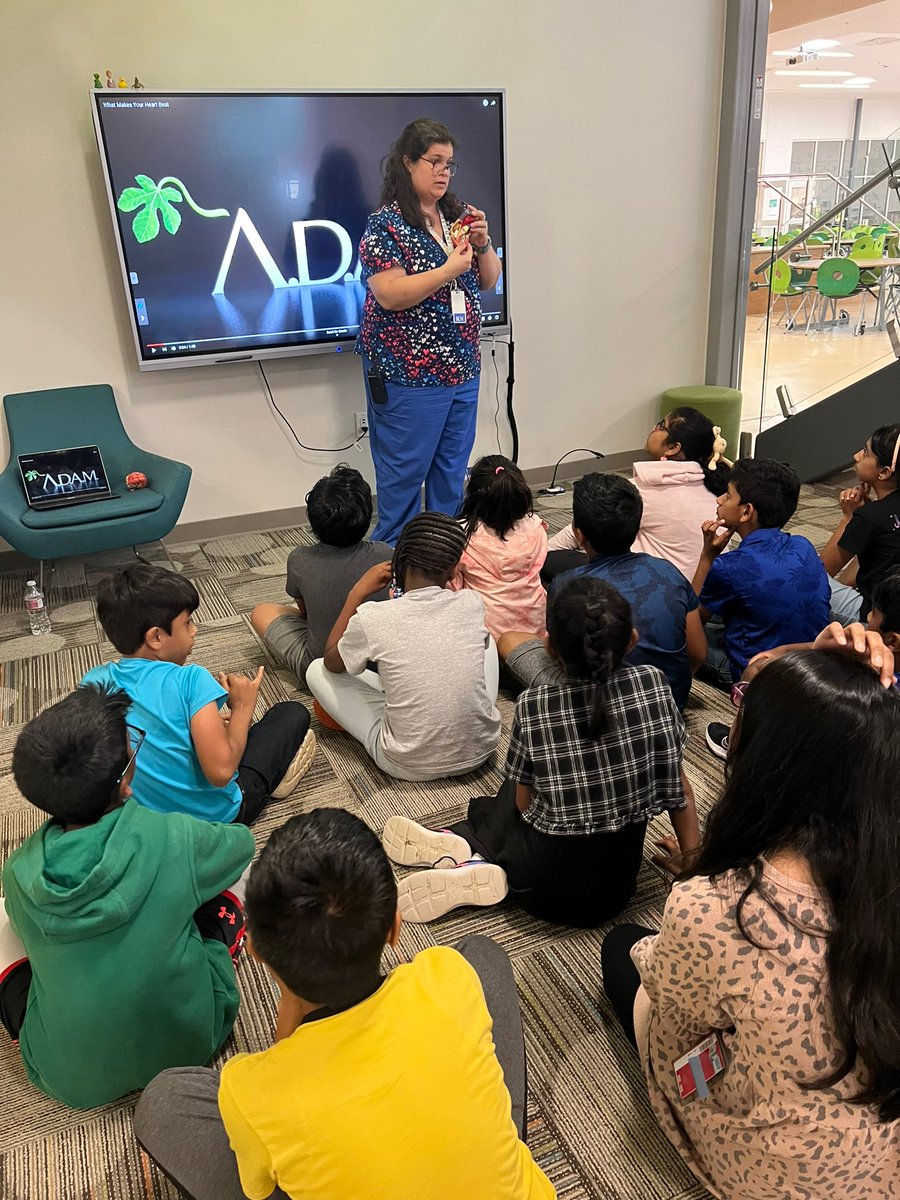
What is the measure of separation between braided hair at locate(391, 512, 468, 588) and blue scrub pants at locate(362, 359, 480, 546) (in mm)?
1264

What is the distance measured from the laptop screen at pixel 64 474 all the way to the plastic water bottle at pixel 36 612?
38 cm

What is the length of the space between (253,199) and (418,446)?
1222mm

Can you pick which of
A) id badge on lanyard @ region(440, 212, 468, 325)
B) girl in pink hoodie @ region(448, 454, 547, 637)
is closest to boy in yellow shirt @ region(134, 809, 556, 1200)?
girl in pink hoodie @ region(448, 454, 547, 637)

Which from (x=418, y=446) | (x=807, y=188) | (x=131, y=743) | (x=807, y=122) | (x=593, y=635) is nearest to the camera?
(x=131, y=743)

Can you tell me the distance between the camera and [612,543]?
→ 2.20m

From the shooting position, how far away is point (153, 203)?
3.35 m

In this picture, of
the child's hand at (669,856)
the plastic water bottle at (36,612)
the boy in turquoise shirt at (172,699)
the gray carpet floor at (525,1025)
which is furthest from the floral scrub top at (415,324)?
the child's hand at (669,856)

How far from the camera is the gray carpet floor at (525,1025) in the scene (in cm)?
132

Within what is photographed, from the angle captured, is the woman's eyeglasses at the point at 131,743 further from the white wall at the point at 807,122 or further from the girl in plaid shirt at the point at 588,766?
the white wall at the point at 807,122

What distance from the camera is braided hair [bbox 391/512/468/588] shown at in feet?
6.66

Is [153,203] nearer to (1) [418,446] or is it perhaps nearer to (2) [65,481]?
(2) [65,481]

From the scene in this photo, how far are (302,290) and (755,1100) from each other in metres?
3.39

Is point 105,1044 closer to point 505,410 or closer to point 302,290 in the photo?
point 302,290

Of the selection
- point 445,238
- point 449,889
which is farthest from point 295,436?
point 449,889
